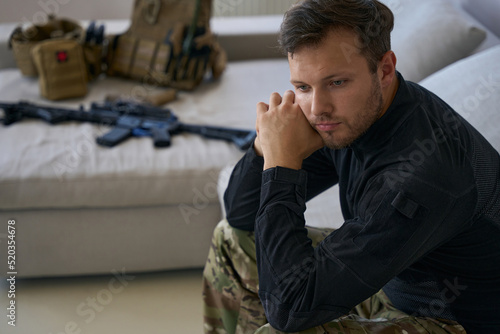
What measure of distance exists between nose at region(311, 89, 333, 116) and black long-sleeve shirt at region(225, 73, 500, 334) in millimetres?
92

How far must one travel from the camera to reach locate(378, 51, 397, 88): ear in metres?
0.99

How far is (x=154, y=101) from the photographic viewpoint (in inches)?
90.0

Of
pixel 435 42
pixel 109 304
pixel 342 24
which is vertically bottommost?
pixel 109 304

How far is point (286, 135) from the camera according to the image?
3.59 ft

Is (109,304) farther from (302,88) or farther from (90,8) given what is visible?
(90,8)

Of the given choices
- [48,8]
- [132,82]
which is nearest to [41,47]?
[132,82]

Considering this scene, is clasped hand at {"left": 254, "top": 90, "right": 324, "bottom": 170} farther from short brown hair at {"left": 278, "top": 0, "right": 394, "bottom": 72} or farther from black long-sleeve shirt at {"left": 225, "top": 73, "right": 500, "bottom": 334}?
short brown hair at {"left": 278, "top": 0, "right": 394, "bottom": 72}

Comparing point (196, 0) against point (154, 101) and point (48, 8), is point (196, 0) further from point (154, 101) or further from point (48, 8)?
point (48, 8)

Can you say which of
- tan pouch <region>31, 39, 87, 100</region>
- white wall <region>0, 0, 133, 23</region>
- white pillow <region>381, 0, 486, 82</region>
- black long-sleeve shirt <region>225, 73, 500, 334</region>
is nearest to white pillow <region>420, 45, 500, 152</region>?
white pillow <region>381, 0, 486, 82</region>

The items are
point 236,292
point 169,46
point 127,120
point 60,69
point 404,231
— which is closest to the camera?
point 404,231

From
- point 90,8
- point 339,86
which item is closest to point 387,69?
point 339,86

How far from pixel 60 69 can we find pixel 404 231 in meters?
1.84

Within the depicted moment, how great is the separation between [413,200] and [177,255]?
1194mm

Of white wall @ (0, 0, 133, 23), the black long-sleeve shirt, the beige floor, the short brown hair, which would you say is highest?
the short brown hair
